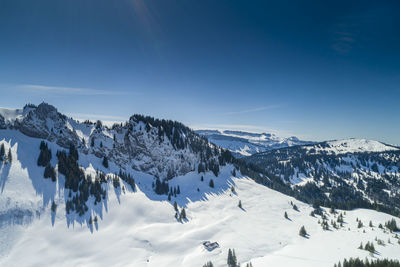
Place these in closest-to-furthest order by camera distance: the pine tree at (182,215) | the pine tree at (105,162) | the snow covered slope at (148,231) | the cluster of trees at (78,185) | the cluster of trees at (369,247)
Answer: the snow covered slope at (148,231)
the cluster of trees at (369,247)
the cluster of trees at (78,185)
the pine tree at (182,215)
the pine tree at (105,162)

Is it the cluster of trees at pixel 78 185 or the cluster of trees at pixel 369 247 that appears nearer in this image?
the cluster of trees at pixel 369 247

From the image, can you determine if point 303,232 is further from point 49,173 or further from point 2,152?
point 2,152

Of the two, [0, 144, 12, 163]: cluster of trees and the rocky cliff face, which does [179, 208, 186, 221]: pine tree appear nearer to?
the rocky cliff face

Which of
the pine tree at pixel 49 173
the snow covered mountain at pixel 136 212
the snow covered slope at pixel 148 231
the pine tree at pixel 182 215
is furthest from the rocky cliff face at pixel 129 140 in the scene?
the pine tree at pixel 182 215

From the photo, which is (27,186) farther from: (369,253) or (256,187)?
(369,253)

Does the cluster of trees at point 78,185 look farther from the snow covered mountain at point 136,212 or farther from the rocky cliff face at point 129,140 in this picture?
the rocky cliff face at point 129,140

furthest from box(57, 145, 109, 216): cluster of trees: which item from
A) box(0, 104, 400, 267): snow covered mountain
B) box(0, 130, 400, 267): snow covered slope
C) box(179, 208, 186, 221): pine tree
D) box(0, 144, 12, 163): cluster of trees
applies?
box(179, 208, 186, 221): pine tree

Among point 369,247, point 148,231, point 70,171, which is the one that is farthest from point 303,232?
point 70,171
